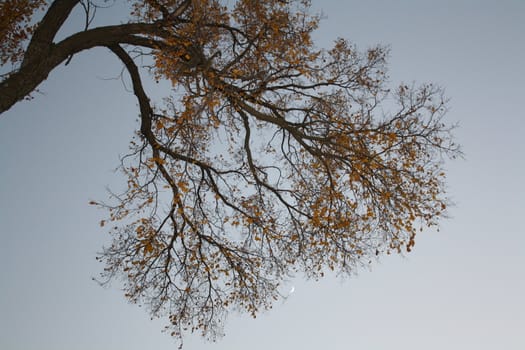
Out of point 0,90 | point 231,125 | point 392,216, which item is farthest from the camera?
point 231,125

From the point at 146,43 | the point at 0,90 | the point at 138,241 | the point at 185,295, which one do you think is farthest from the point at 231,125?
the point at 0,90

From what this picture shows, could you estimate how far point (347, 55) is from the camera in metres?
9.85

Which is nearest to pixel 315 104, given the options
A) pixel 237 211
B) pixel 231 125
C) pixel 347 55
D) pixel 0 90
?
pixel 347 55

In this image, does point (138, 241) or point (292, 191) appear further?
point (292, 191)

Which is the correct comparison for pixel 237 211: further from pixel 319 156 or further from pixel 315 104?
pixel 315 104

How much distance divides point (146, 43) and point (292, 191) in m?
4.56

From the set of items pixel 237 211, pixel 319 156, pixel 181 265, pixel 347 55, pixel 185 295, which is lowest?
pixel 185 295

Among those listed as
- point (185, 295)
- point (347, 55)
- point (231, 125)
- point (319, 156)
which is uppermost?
point (347, 55)

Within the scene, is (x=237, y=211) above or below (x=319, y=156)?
below

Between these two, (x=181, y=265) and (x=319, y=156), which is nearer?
(x=319, y=156)

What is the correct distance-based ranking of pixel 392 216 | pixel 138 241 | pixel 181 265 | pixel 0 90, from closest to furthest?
1. pixel 0 90
2. pixel 392 216
3. pixel 138 241
4. pixel 181 265

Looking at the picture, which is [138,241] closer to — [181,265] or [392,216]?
[181,265]

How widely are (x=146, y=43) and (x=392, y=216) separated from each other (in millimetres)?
6238

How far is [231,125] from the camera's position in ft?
33.8
